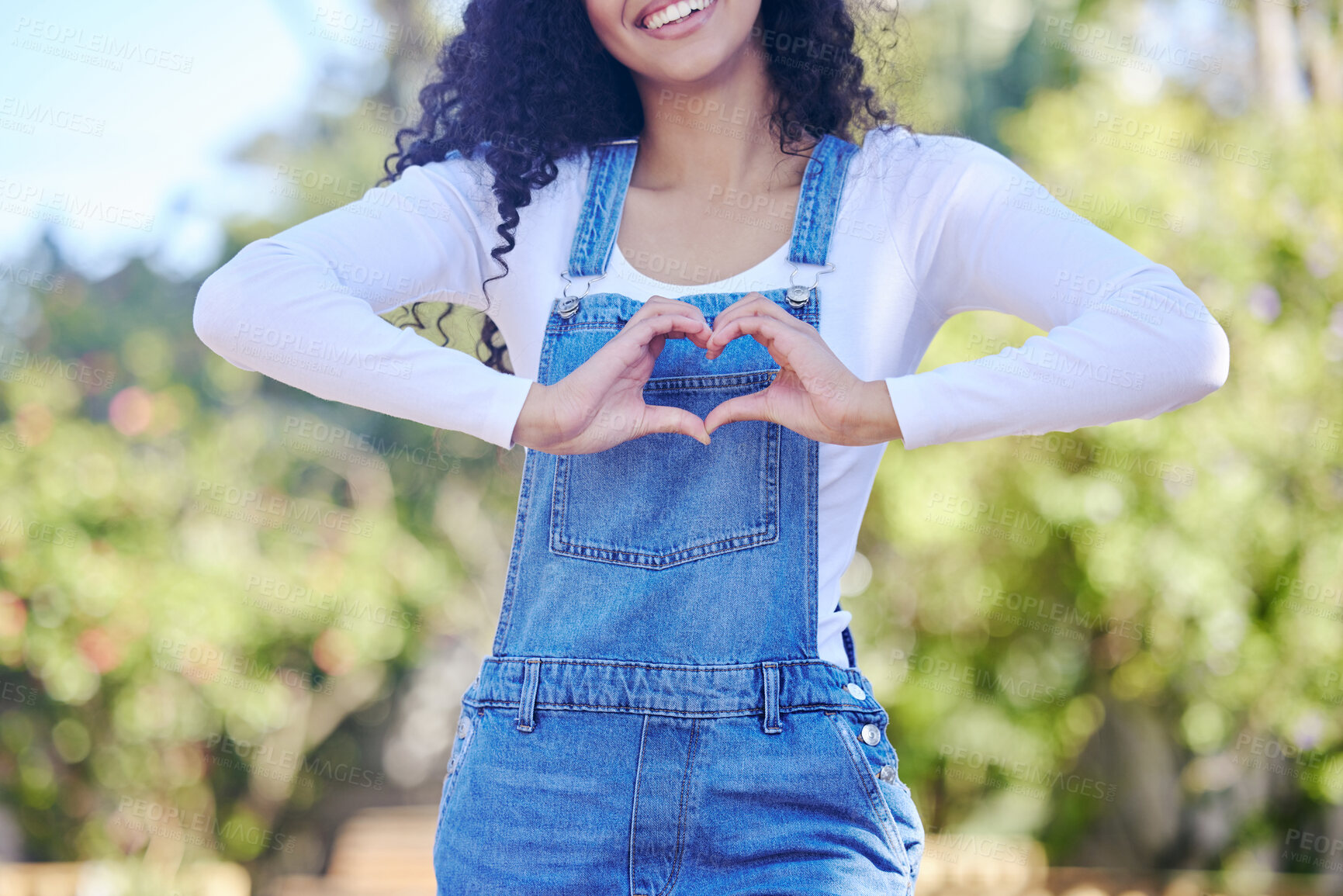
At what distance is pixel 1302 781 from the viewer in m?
4.02

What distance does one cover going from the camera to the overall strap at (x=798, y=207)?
1184mm

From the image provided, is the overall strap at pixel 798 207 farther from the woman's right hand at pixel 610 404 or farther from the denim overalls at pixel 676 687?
the woman's right hand at pixel 610 404

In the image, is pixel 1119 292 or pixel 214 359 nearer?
pixel 1119 292

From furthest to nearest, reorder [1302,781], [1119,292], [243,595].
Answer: [243,595] < [1302,781] < [1119,292]

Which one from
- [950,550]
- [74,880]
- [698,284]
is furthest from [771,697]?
[74,880]

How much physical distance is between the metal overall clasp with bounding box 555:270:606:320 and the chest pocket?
0.13 metres

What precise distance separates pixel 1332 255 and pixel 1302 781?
1924mm

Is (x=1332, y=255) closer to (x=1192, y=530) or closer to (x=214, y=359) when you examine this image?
(x=1192, y=530)

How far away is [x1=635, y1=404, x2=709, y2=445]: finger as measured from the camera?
104cm

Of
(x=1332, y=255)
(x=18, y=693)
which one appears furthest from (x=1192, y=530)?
(x=18, y=693)

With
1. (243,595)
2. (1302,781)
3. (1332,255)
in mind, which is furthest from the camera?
(243,595)

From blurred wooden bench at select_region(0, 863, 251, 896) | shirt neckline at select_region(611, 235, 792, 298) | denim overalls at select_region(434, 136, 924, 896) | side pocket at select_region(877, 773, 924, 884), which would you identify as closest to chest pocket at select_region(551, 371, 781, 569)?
denim overalls at select_region(434, 136, 924, 896)

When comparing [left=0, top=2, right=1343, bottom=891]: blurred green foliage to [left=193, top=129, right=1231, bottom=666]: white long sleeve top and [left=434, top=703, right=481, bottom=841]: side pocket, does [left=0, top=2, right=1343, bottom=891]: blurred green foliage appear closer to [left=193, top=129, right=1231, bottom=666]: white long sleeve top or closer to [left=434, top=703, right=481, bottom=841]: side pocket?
[left=193, top=129, right=1231, bottom=666]: white long sleeve top

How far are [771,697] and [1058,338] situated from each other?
0.43 metres
